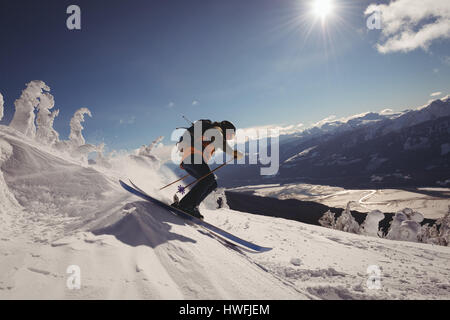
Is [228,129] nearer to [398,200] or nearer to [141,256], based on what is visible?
[141,256]

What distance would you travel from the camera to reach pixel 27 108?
10484 millimetres

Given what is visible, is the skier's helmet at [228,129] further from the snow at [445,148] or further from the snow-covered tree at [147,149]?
the snow at [445,148]

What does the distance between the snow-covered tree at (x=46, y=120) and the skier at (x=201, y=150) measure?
41.8ft

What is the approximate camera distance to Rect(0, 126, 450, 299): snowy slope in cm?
229

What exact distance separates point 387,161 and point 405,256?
220398mm

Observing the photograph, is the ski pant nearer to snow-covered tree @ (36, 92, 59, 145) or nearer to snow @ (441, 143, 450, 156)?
snow-covered tree @ (36, 92, 59, 145)

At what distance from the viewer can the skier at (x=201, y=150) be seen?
591 centimetres

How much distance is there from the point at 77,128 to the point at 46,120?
2.78 m

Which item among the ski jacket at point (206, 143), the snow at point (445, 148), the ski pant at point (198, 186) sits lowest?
the ski pant at point (198, 186)

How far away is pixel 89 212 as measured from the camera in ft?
13.8

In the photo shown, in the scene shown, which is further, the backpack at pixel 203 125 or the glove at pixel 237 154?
the glove at pixel 237 154

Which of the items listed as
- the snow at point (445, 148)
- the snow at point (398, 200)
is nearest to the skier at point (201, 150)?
the snow at point (398, 200)
